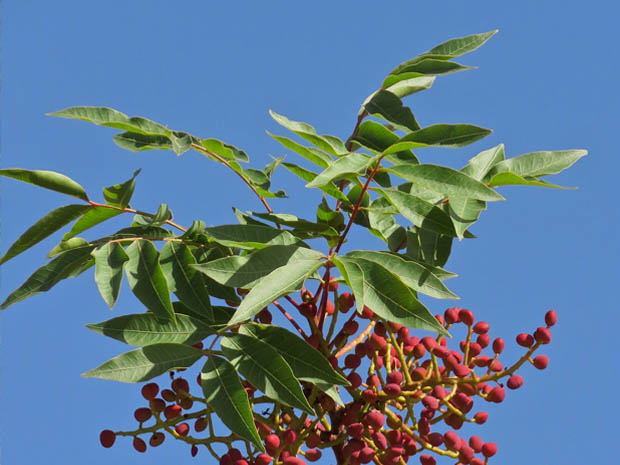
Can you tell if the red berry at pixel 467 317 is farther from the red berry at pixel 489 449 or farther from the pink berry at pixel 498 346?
the red berry at pixel 489 449

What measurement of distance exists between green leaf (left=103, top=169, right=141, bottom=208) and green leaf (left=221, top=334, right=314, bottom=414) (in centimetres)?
40

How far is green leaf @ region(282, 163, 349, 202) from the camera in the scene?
174 cm

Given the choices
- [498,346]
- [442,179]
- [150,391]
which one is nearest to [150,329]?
[150,391]

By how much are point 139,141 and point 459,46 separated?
2.61ft

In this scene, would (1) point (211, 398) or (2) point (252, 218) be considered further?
(2) point (252, 218)

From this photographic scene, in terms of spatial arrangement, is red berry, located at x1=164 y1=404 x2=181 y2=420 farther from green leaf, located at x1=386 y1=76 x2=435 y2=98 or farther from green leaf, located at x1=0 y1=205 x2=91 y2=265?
green leaf, located at x1=386 y1=76 x2=435 y2=98

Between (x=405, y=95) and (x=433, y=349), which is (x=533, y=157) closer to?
(x=405, y=95)

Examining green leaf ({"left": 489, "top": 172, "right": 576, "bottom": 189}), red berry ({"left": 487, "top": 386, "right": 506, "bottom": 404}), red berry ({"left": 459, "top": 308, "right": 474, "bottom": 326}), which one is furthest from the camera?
red berry ({"left": 459, "top": 308, "right": 474, "bottom": 326})

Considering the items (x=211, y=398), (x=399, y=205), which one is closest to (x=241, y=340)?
(x=211, y=398)

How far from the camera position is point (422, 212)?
1.62 meters

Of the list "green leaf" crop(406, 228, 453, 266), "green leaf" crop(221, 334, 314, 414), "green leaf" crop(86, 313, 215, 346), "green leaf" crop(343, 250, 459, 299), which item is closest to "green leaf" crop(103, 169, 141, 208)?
"green leaf" crop(86, 313, 215, 346)

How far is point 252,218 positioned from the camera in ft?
5.79

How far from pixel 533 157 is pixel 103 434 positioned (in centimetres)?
118

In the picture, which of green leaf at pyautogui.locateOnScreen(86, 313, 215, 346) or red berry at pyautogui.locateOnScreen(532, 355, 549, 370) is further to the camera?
red berry at pyautogui.locateOnScreen(532, 355, 549, 370)
